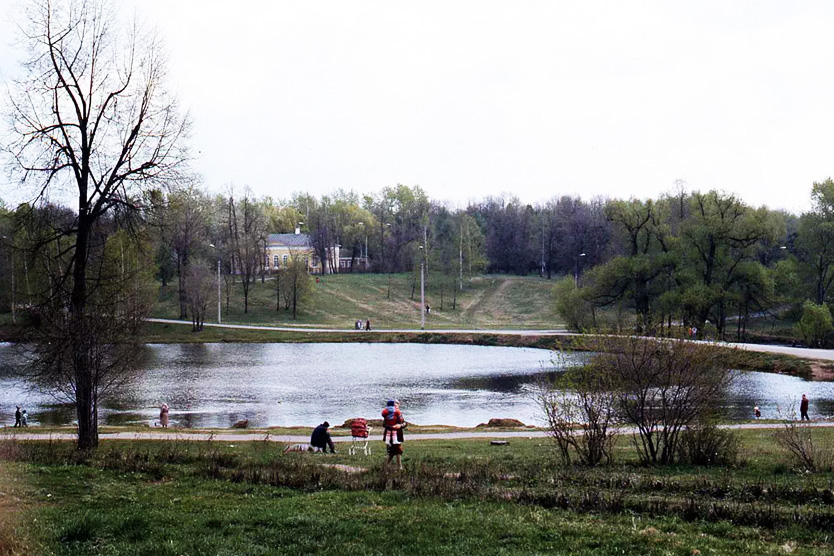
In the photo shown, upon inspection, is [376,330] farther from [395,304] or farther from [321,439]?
[321,439]

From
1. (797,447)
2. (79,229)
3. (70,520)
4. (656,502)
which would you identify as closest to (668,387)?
(797,447)

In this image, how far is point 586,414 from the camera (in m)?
19.2

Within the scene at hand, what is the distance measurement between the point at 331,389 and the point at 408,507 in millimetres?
32650

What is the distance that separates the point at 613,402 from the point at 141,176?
14246 millimetres

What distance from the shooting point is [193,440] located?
75.7 feet

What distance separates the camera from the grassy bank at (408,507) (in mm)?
9930

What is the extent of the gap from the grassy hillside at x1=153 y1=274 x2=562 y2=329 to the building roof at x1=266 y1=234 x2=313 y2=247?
18.8m

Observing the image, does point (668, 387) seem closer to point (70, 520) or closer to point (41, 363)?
point (70, 520)

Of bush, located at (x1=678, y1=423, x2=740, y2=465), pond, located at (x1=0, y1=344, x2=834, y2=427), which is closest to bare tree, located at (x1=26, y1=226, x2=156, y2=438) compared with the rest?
pond, located at (x1=0, y1=344, x2=834, y2=427)

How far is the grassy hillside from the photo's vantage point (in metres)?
94.2

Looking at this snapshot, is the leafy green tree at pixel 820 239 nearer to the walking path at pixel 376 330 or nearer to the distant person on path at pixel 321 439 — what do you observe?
the walking path at pixel 376 330

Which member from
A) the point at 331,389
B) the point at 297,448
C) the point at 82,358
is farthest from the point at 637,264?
the point at 82,358

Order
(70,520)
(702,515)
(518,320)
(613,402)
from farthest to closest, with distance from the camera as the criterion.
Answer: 1. (518,320)
2. (613,402)
3. (702,515)
4. (70,520)

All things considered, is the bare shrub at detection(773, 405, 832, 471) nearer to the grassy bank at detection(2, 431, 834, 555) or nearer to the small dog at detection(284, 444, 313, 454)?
the grassy bank at detection(2, 431, 834, 555)
